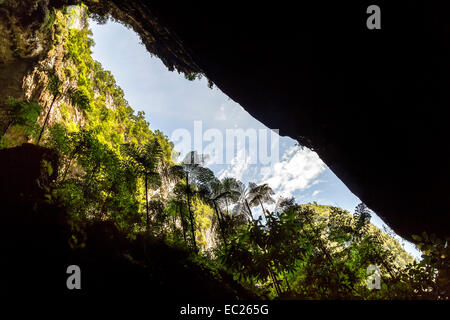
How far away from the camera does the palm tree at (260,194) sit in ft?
77.2

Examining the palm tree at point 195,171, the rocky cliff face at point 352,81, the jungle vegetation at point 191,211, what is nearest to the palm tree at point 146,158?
the jungle vegetation at point 191,211

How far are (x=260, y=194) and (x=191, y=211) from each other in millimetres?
9040

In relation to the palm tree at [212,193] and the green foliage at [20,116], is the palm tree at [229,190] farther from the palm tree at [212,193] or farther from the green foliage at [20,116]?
the green foliage at [20,116]

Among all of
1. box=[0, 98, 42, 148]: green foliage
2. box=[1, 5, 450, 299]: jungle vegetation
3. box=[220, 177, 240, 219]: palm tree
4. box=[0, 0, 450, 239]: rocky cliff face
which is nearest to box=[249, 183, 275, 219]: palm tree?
box=[1, 5, 450, 299]: jungle vegetation

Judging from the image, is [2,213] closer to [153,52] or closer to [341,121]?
[341,121]

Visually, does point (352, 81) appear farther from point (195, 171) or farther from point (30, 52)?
point (30, 52)

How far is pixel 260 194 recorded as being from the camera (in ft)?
77.7

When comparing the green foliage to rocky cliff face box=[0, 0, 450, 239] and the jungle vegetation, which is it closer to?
the jungle vegetation

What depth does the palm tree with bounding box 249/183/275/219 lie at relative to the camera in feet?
77.2

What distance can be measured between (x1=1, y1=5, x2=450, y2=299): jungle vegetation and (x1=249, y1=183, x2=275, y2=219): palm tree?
0.13m
